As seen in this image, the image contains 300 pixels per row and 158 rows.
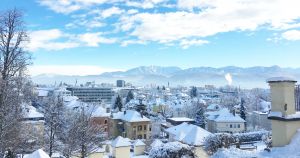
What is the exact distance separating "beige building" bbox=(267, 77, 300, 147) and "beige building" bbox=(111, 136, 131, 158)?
31374 mm

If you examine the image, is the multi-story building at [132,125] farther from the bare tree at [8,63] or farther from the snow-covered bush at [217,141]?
the bare tree at [8,63]

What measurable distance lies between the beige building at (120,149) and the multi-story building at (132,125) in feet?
58.8

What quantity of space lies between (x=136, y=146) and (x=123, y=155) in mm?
3221

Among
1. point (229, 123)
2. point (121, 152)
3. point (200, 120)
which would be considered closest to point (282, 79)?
point (121, 152)

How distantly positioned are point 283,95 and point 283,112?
468mm

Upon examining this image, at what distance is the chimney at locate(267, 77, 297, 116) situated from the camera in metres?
9.59

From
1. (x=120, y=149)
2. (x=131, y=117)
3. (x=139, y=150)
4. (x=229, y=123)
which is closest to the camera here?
(x=120, y=149)

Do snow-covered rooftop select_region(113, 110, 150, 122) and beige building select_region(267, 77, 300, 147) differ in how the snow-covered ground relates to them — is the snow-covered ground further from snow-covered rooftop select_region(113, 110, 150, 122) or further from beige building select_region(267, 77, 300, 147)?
snow-covered rooftop select_region(113, 110, 150, 122)

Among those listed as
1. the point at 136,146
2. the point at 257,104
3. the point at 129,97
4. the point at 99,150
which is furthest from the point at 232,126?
the point at 129,97

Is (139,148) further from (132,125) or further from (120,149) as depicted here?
(132,125)

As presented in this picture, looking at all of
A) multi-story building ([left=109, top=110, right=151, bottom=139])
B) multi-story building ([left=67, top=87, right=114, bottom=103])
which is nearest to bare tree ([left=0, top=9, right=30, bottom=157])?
multi-story building ([left=109, top=110, right=151, bottom=139])

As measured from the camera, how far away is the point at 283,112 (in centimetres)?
957

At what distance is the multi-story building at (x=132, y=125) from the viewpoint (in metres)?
59.5

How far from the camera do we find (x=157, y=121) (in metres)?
74.2
